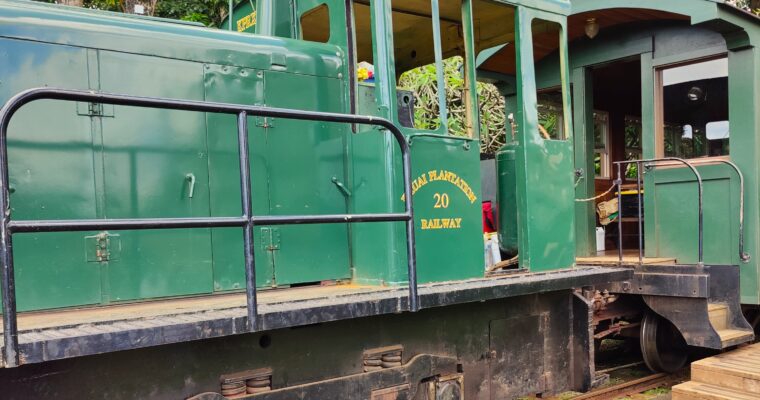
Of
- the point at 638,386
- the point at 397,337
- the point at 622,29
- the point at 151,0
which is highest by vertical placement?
the point at 151,0

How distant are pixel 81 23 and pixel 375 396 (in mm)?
2306

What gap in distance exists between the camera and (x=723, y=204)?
537 centimetres

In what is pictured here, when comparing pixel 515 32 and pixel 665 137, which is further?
pixel 665 137

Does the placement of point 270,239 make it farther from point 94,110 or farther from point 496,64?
point 496,64

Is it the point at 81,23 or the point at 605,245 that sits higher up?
the point at 81,23

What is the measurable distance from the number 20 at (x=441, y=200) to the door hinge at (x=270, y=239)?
91 centimetres

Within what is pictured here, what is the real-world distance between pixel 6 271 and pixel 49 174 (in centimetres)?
99

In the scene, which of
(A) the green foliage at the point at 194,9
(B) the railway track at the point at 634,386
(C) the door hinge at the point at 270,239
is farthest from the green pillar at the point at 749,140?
(A) the green foliage at the point at 194,9

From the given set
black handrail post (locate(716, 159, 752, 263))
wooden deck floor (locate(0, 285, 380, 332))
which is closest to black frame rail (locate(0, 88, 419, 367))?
wooden deck floor (locate(0, 285, 380, 332))

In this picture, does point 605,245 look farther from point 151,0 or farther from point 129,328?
point 151,0

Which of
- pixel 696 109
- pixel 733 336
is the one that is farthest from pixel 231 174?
pixel 696 109

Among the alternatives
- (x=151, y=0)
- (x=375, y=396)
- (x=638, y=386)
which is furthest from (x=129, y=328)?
(x=151, y=0)

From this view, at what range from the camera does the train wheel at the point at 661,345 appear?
543 cm

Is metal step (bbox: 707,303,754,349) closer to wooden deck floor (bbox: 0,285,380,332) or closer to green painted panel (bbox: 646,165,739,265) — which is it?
green painted panel (bbox: 646,165,739,265)
